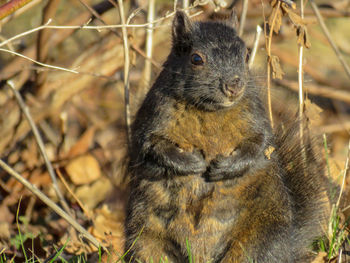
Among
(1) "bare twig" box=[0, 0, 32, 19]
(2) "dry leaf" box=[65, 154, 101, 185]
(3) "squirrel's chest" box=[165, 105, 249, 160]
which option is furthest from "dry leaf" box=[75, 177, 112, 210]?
(1) "bare twig" box=[0, 0, 32, 19]

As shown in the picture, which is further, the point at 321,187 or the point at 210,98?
the point at 321,187

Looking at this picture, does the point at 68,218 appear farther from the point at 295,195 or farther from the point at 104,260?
the point at 295,195

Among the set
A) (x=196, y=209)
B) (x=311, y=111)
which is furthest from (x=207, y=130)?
(x=311, y=111)

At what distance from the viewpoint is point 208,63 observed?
123 inches

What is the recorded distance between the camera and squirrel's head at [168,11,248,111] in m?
3.06

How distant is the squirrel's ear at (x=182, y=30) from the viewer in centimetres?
327

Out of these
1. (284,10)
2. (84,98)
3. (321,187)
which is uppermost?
(284,10)

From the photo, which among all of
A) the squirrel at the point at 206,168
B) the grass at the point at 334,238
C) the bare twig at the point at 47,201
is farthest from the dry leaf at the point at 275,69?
the bare twig at the point at 47,201

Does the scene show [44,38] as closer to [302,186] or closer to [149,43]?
[149,43]

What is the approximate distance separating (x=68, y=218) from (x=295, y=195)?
120cm

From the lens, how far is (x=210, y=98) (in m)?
3.08

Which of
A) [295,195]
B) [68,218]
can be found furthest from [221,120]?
[68,218]

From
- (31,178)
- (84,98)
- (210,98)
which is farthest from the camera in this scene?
(84,98)

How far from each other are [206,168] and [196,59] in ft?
1.79
